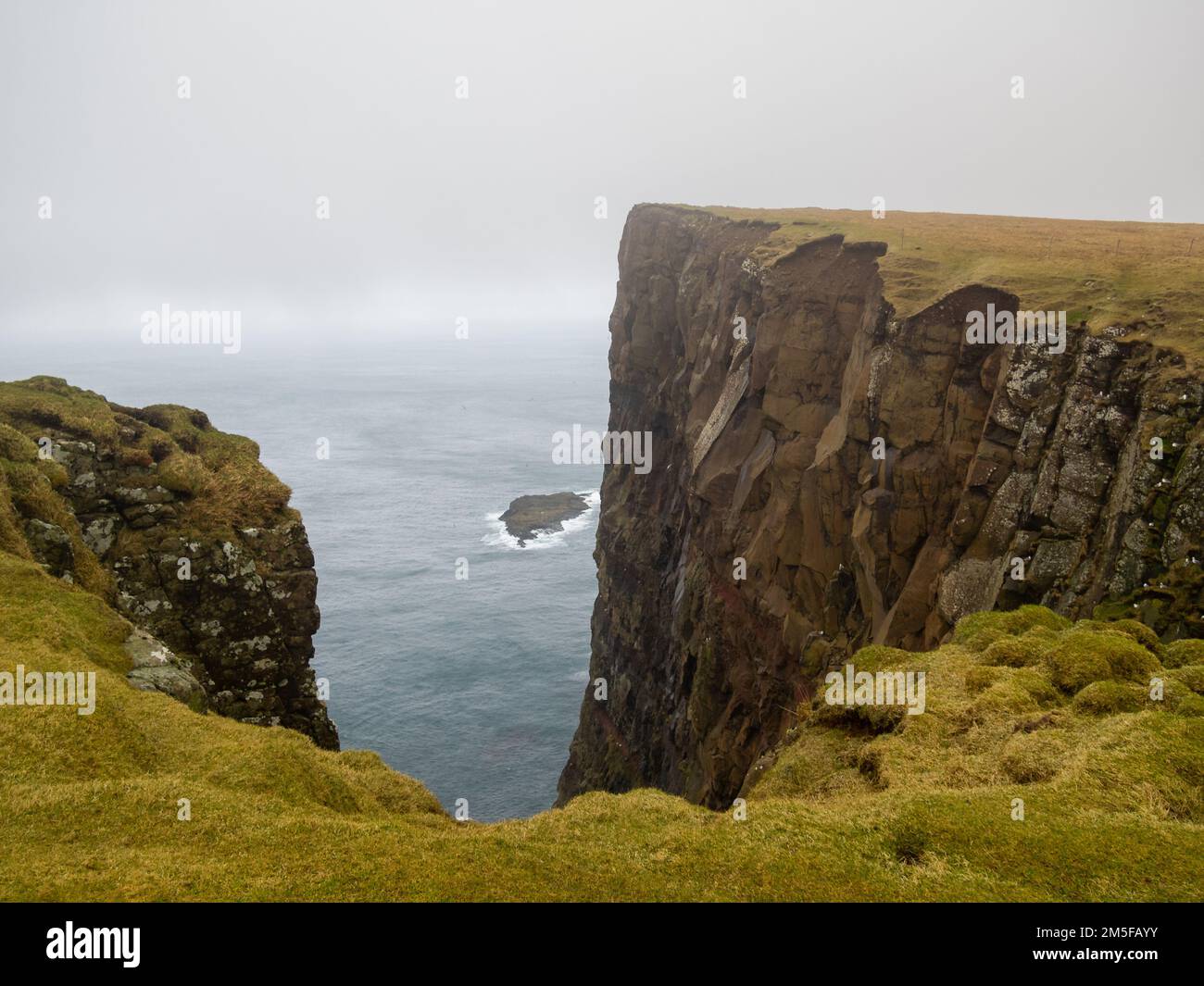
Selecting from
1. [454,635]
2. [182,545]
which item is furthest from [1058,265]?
[454,635]

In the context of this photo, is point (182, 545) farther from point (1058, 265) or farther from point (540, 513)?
point (540, 513)

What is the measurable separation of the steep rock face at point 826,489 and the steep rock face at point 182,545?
28808mm

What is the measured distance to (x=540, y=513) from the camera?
163 m

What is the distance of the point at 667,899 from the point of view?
601 inches

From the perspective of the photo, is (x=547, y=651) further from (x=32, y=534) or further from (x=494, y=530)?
(x=32, y=534)

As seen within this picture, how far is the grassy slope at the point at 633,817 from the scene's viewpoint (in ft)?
50.5

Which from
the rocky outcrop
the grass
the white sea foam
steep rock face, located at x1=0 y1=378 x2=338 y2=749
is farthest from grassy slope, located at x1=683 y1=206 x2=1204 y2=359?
the rocky outcrop

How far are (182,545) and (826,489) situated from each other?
34138 mm

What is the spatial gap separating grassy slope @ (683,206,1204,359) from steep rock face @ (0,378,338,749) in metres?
34.3

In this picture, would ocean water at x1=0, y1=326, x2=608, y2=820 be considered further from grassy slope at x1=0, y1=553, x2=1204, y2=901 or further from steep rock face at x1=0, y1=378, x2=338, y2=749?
grassy slope at x1=0, y1=553, x2=1204, y2=901

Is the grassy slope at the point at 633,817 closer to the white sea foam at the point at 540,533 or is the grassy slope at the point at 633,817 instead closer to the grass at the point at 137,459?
the grass at the point at 137,459

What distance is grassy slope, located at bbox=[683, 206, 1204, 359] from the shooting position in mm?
36844

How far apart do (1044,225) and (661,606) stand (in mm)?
44394
